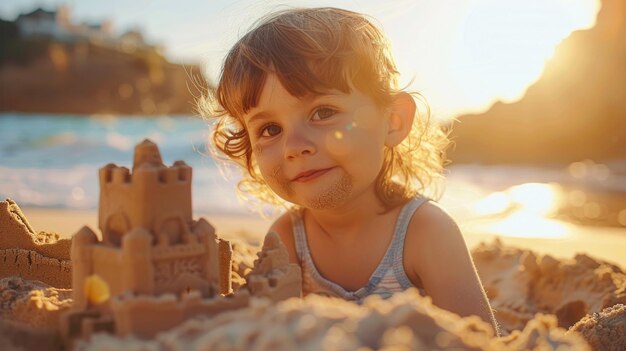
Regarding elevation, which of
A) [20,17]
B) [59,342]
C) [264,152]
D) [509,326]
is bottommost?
[509,326]

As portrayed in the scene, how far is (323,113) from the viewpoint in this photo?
2.81 metres

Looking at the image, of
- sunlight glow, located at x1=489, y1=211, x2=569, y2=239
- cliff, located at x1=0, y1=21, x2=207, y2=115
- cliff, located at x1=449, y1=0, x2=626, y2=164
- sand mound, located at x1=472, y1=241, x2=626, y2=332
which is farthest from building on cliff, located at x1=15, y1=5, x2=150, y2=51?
sand mound, located at x1=472, y1=241, x2=626, y2=332

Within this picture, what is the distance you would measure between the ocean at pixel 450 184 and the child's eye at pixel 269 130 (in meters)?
2.54

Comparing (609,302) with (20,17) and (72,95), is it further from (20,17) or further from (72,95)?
(20,17)

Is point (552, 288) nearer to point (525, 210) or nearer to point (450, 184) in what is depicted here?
point (525, 210)

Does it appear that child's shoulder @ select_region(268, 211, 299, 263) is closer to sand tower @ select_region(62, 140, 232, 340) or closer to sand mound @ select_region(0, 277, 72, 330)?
sand mound @ select_region(0, 277, 72, 330)

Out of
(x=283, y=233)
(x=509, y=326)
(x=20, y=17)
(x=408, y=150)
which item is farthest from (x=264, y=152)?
(x=20, y=17)

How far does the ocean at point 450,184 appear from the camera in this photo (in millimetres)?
9555

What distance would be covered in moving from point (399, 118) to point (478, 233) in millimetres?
4977

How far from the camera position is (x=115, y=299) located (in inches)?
65.9

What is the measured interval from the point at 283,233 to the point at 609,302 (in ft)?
6.10

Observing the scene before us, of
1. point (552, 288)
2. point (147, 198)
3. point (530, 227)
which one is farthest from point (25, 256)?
point (530, 227)

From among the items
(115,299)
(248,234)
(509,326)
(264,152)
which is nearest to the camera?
(115,299)

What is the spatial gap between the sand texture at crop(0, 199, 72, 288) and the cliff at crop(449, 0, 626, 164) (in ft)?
54.9
